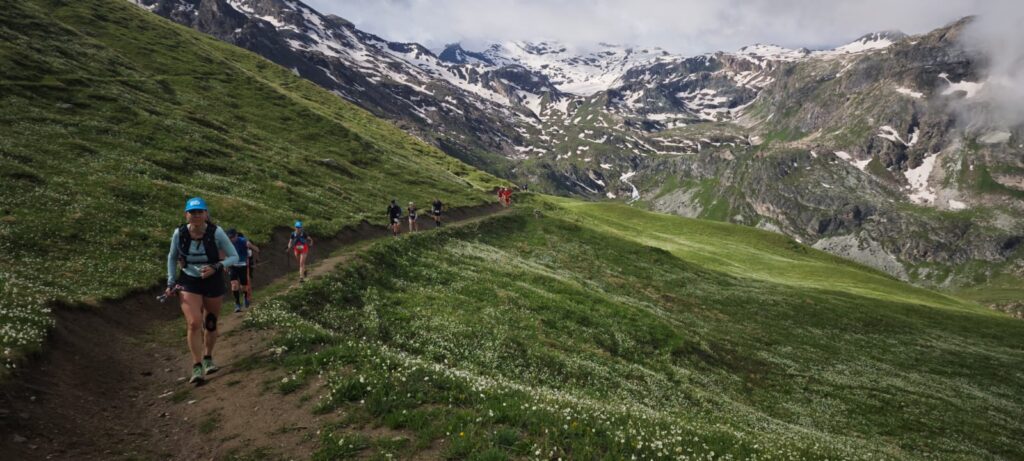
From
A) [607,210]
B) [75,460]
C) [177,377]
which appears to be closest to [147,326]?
[177,377]

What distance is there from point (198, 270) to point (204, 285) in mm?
577

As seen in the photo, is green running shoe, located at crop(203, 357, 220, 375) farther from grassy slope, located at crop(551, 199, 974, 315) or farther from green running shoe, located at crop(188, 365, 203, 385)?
grassy slope, located at crop(551, 199, 974, 315)

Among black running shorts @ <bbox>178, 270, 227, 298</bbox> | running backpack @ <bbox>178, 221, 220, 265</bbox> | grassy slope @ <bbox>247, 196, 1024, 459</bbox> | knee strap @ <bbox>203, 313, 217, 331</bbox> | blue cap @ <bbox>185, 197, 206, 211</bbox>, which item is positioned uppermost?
blue cap @ <bbox>185, 197, 206, 211</bbox>

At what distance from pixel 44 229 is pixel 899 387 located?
191ft

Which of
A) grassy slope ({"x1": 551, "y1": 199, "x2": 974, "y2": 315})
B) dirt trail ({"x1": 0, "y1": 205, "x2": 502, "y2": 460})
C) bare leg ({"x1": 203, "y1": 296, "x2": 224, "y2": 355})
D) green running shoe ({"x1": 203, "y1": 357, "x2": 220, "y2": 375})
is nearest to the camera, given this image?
dirt trail ({"x1": 0, "y1": 205, "x2": 502, "y2": 460})

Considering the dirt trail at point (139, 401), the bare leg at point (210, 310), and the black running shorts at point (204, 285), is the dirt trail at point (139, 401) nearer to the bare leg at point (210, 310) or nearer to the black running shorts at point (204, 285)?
the bare leg at point (210, 310)

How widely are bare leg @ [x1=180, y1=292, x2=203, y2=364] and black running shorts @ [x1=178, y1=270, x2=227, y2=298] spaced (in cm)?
15

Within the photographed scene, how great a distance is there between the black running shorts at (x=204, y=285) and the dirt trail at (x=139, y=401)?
254 cm

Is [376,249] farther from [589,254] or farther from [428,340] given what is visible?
[589,254]

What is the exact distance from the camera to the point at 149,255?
25.4m

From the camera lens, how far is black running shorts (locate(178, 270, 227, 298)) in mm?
13258

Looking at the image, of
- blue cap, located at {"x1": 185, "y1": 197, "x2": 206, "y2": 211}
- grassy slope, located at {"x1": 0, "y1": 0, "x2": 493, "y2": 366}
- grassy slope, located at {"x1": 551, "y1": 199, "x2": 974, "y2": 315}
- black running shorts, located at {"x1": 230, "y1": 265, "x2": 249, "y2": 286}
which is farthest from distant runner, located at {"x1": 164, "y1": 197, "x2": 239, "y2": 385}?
grassy slope, located at {"x1": 551, "y1": 199, "x2": 974, "y2": 315}

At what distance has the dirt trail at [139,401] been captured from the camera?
10.5 m

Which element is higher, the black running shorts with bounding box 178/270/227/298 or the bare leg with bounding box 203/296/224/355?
the black running shorts with bounding box 178/270/227/298
